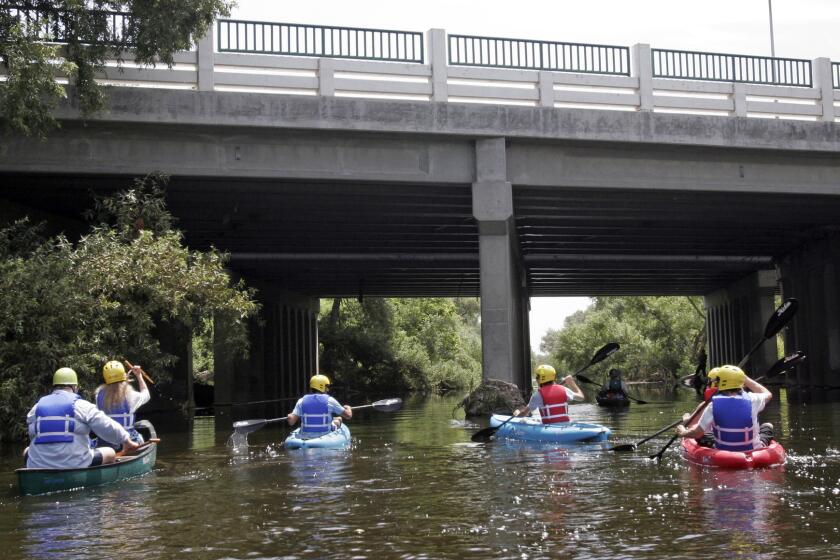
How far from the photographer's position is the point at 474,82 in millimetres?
22188

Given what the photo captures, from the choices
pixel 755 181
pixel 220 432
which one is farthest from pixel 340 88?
pixel 755 181

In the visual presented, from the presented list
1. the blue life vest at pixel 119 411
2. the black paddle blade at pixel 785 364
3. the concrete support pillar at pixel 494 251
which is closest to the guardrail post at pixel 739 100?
the concrete support pillar at pixel 494 251

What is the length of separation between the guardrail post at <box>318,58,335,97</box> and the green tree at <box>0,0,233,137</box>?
7.57 feet

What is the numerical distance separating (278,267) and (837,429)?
21.6m

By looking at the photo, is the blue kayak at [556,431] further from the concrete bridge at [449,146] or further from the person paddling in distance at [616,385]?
the person paddling in distance at [616,385]

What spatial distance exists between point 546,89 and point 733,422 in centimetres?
1208

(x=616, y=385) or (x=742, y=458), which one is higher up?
(x=616, y=385)

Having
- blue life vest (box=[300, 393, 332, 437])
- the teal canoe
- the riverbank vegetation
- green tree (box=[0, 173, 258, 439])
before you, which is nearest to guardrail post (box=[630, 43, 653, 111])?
green tree (box=[0, 173, 258, 439])

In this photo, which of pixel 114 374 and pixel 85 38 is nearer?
pixel 114 374

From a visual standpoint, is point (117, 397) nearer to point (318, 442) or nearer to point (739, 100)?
point (318, 442)

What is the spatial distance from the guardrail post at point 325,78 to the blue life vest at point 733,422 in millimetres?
12111

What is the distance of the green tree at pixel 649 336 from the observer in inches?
2581

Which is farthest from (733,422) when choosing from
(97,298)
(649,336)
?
(649,336)

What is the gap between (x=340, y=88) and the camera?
21094 mm
